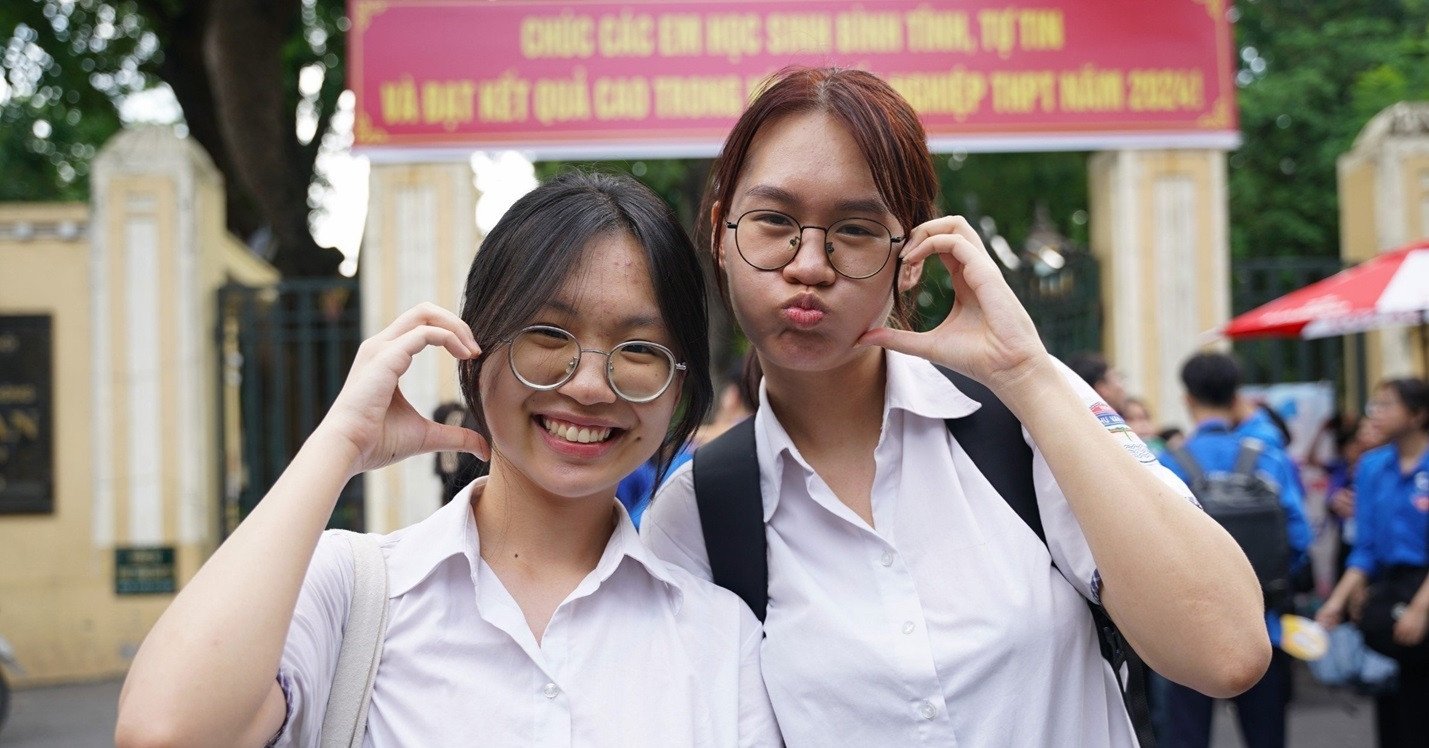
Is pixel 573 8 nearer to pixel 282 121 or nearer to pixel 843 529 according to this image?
pixel 282 121

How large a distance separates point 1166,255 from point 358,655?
7.63 m

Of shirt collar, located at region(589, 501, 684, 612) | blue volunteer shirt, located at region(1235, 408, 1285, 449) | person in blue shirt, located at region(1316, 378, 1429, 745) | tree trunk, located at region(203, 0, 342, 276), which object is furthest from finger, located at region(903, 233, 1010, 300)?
tree trunk, located at region(203, 0, 342, 276)

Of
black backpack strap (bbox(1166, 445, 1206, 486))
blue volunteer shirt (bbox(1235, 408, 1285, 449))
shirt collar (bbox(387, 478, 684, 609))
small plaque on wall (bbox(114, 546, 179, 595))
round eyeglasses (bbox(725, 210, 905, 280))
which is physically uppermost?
round eyeglasses (bbox(725, 210, 905, 280))

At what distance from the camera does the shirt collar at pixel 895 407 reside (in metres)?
1.89

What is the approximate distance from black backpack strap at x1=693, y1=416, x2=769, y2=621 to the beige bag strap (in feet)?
1.74

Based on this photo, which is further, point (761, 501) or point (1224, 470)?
point (1224, 470)

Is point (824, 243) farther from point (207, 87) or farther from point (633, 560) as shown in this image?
point (207, 87)

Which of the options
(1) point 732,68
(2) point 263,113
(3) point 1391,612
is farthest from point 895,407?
(2) point 263,113

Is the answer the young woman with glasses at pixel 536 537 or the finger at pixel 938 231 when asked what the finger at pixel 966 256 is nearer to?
the finger at pixel 938 231

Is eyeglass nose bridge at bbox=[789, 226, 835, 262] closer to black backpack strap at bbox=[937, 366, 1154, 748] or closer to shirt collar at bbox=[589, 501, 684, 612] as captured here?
black backpack strap at bbox=[937, 366, 1154, 748]

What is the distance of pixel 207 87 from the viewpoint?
12.0m

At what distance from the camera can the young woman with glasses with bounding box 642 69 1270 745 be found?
5.50 feet

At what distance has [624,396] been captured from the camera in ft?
5.36

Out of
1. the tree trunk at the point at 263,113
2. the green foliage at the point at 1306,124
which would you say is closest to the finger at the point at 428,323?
the tree trunk at the point at 263,113
